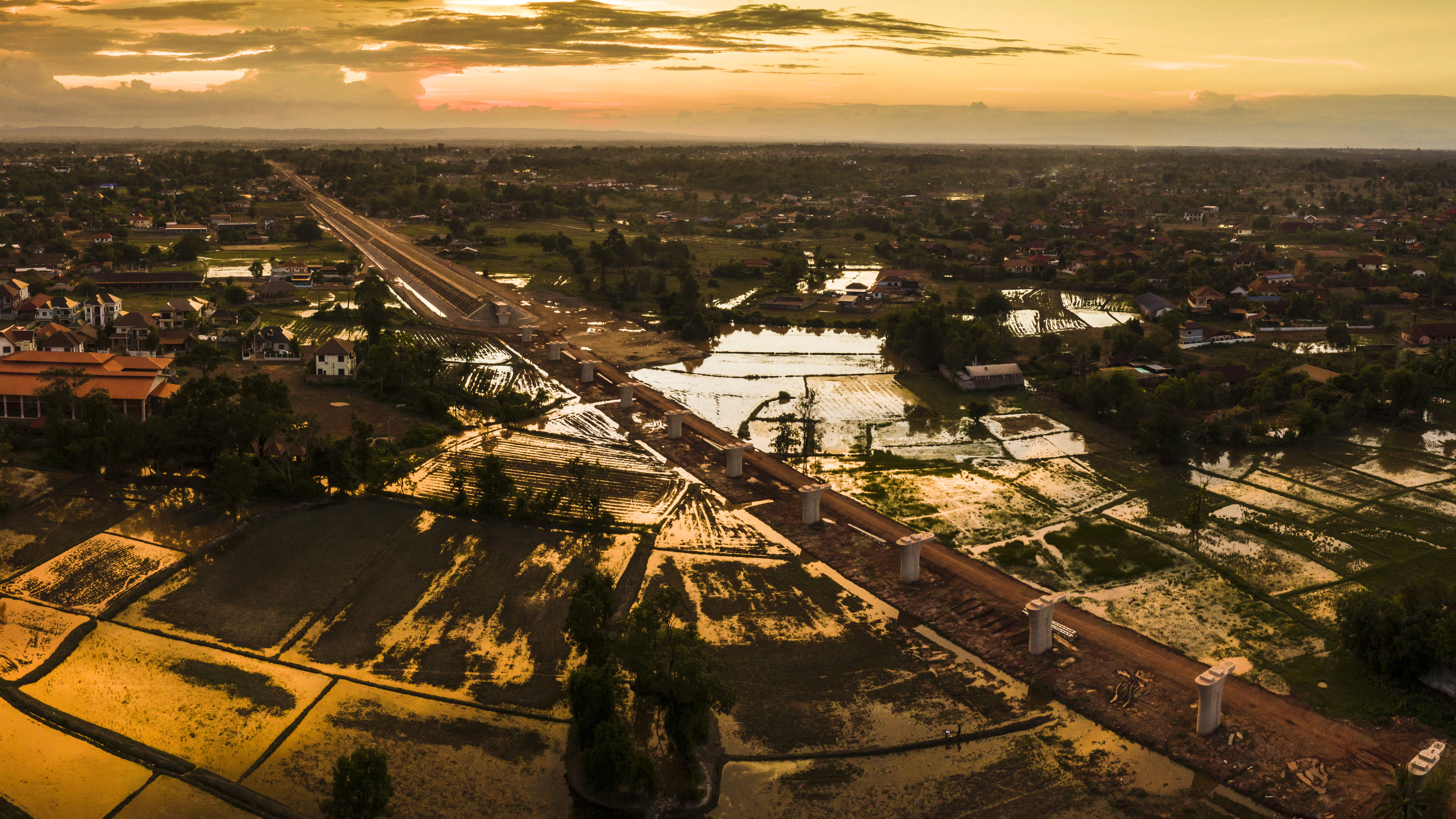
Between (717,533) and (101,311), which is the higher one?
(101,311)

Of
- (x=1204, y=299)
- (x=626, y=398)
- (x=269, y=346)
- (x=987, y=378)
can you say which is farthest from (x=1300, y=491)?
(x=269, y=346)

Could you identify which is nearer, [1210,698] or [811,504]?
[1210,698]

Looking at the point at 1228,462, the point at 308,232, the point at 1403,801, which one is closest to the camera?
the point at 1403,801

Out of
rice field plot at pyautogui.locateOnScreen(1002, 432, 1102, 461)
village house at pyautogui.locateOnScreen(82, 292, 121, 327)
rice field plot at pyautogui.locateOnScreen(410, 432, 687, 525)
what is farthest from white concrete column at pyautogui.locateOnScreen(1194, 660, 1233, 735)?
village house at pyautogui.locateOnScreen(82, 292, 121, 327)

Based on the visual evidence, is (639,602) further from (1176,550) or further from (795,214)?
(795,214)

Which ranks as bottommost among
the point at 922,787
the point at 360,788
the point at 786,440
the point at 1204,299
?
the point at 922,787

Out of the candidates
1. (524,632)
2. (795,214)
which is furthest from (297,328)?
(795,214)

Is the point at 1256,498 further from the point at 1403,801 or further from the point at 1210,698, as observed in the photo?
the point at 1403,801

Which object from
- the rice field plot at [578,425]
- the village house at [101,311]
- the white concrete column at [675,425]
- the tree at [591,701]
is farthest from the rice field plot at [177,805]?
the village house at [101,311]
